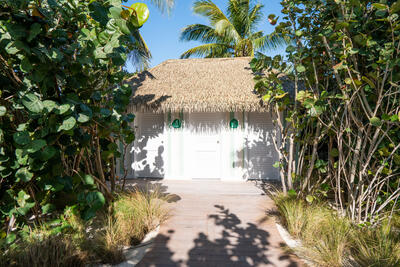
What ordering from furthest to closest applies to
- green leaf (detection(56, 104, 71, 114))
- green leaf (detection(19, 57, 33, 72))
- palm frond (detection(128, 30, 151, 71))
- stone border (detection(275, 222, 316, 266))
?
1. palm frond (detection(128, 30, 151, 71))
2. stone border (detection(275, 222, 316, 266))
3. green leaf (detection(56, 104, 71, 114))
4. green leaf (detection(19, 57, 33, 72))

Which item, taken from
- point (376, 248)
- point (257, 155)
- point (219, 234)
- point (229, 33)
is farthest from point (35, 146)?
point (229, 33)

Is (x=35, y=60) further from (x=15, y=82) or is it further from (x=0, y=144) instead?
(x=0, y=144)

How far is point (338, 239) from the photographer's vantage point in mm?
2387

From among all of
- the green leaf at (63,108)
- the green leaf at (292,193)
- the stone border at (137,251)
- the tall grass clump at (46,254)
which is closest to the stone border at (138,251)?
the stone border at (137,251)

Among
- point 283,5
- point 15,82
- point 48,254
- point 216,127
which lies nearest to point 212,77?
point 216,127

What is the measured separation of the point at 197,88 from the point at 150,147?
2407 mm

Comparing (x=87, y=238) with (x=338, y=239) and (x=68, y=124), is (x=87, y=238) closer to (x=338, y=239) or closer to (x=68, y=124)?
(x=68, y=124)

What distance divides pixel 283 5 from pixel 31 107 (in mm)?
3831

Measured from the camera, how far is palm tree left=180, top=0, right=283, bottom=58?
39.2 ft

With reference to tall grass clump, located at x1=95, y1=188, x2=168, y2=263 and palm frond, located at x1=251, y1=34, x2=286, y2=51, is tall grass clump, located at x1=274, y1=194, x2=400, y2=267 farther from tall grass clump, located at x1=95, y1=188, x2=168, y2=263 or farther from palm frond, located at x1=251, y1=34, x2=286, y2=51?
palm frond, located at x1=251, y1=34, x2=286, y2=51

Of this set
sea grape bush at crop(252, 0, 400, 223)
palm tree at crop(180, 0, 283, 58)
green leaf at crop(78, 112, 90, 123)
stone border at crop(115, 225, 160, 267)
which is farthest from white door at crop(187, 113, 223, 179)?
palm tree at crop(180, 0, 283, 58)

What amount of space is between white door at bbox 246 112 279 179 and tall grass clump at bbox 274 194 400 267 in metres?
3.12

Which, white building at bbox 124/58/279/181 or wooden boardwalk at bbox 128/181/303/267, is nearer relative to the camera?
wooden boardwalk at bbox 128/181/303/267

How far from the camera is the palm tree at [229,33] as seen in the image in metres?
12.0
